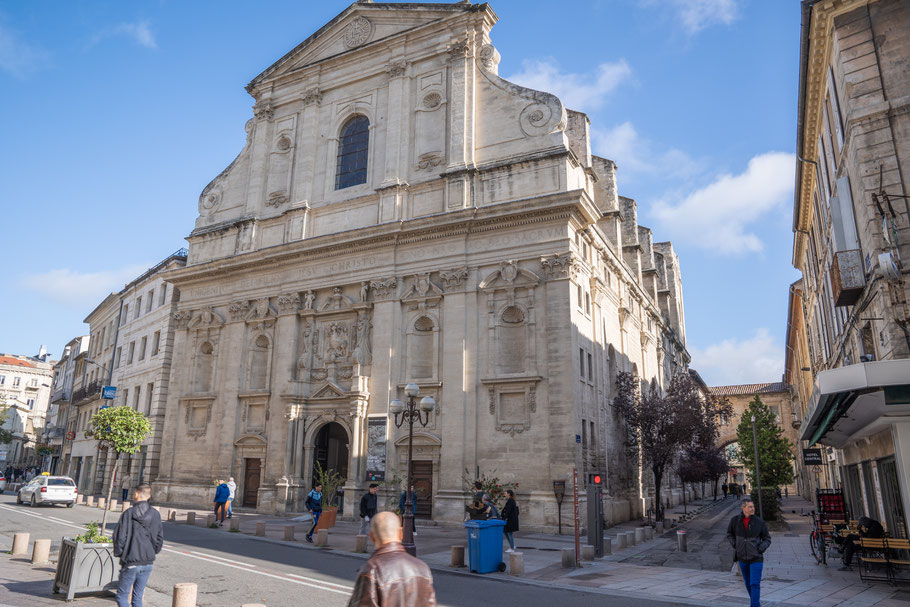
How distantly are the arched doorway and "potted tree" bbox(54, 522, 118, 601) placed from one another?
55.2 feet

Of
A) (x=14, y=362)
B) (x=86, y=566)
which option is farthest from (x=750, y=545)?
(x=14, y=362)

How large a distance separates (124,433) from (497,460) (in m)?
14.2

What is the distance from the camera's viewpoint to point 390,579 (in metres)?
3.78

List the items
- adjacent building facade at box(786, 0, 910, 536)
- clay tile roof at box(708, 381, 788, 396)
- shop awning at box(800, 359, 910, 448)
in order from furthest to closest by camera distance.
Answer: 1. clay tile roof at box(708, 381, 788, 396)
2. adjacent building facade at box(786, 0, 910, 536)
3. shop awning at box(800, 359, 910, 448)

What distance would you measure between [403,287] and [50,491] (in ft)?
58.3

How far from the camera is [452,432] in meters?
22.5

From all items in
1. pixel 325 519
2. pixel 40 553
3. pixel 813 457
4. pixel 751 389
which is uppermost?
pixel 751 389

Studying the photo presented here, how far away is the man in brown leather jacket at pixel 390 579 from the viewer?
3744mm

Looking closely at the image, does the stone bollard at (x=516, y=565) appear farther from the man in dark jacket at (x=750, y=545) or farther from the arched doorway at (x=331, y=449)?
the arched doorway at (x=331, y=449)

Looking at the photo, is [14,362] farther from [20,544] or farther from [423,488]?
[20,544]

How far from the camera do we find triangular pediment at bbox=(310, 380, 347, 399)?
2534 cm

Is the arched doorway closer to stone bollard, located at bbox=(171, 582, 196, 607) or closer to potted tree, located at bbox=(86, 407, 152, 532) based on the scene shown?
potted tree, located at bbox=(86, 407, 152, 532)

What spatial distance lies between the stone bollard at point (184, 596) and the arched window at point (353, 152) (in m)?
22.7

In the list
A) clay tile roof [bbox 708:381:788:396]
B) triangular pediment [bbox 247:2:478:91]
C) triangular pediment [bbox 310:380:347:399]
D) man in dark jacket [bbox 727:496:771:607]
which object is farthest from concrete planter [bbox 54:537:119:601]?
clay tile roof [bbox 708:381:788:396]
